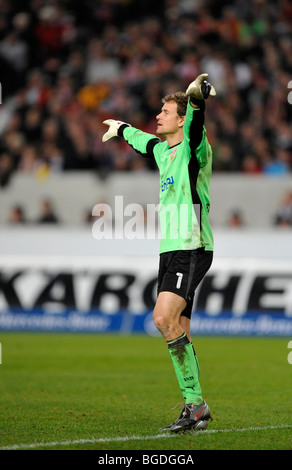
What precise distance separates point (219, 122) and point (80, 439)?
1268 centimetres

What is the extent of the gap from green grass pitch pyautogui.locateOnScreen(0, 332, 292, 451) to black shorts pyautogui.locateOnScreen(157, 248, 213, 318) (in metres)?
1.13

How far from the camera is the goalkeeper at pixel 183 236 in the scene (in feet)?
22.9

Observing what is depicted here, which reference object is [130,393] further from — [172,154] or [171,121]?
[171,121]

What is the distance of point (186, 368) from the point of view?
703 cm

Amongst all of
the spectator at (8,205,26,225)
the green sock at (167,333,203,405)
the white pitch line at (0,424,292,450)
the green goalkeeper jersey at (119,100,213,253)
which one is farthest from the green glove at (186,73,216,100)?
the spectator at (8,205,26,225)

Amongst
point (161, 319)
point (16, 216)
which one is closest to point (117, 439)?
Result: point (161, 319)

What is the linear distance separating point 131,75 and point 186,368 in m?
14.4

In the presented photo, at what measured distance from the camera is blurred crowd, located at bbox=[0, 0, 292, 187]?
1838 centimetres

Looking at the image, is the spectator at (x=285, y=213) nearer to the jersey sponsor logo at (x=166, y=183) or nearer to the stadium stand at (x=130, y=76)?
the stadium stand at (x=130, y=76)

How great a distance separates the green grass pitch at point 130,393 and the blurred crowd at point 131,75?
4.83 meters

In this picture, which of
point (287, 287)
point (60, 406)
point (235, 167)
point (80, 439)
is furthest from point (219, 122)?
point (80, 439)

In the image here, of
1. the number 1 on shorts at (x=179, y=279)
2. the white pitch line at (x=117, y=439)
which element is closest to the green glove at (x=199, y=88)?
the number 1 on shorts at (x=179, y=279)

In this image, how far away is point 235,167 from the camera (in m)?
18.0

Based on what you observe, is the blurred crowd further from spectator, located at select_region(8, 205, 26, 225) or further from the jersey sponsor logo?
the jersey sponsor logo
